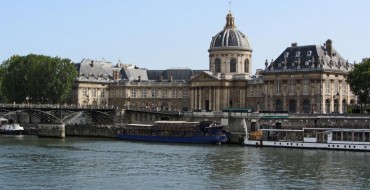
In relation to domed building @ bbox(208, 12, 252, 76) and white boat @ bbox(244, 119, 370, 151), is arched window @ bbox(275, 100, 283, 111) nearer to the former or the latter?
domed building @ bbox(208, 12, 252, 76)

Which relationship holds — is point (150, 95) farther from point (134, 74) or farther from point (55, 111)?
point (55, 111)

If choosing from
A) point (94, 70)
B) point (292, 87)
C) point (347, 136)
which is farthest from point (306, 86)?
point (94, 70)

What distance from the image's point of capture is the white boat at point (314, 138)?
253ft

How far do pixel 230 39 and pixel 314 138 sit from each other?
153 ft

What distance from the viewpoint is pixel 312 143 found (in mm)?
79438

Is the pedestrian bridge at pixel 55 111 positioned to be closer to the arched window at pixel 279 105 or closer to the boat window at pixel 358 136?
the arched window at pixel 279 105

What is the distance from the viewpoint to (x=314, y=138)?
261ft

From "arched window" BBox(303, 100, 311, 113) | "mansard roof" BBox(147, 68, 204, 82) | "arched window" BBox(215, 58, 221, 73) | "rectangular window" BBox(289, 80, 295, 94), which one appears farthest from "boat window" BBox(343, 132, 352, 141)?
"mansard roof" BBox(147, 68, 204, 82)

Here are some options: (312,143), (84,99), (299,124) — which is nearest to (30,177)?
(312,143)

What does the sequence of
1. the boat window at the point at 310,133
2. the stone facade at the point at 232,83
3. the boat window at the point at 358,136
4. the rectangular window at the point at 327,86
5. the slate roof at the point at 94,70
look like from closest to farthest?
the boat window at the point at 358,136 < the boat window at the point at 310,133 < the rectangular window at the point at 327,86 < the stone facade at the point at 232,83 < the slate roof at the point at 94,70

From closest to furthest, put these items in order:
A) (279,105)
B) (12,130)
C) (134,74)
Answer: (12,130) < (279,105) < (134,74)

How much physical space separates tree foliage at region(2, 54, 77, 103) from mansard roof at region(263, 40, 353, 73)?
113ft

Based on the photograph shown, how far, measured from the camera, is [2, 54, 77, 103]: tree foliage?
118625mm

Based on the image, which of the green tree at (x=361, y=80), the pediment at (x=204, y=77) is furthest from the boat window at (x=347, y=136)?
the pediment at (x=204, y=77)
